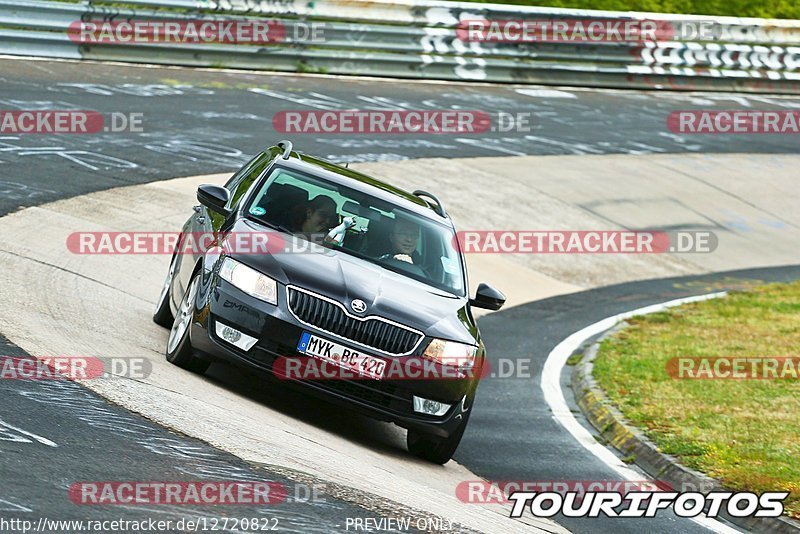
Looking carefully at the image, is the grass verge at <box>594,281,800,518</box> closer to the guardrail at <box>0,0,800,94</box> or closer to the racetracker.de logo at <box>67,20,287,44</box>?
the guardrail at <box>0,0,800,94</box>

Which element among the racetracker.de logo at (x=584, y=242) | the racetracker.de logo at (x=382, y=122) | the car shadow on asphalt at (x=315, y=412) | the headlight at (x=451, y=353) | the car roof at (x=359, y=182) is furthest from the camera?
the racetracker.de logo at (x=382, y=122)

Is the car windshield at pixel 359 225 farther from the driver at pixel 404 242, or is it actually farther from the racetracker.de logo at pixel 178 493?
the racetracker.de logo at pixel 178 493

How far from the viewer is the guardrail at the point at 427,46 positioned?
21156 millimetres

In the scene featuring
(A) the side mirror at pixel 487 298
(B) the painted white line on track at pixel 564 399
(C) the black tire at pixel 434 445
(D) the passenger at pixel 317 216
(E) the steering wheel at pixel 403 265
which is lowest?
(B) the painted white line on track at pixel 564 399

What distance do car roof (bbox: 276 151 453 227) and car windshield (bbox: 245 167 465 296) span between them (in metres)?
0.08

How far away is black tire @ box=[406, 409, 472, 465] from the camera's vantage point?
8.82m

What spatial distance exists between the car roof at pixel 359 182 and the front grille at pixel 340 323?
1.74 meters

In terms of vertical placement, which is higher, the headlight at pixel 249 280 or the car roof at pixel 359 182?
the car roof at pixel 359 182

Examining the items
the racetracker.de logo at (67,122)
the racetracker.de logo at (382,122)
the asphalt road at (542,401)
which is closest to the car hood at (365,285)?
the asphalt road at (542,401)

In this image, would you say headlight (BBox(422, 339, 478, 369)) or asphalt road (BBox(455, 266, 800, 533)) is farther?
asphalt road (BBox(455, 266, 800, 533))

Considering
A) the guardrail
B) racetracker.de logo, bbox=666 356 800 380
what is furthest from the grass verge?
the guardrail

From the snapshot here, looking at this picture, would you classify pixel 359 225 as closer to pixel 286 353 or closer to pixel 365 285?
pixel 365 285

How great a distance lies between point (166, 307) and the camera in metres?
10.6

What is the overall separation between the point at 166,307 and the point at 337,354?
2.80m
